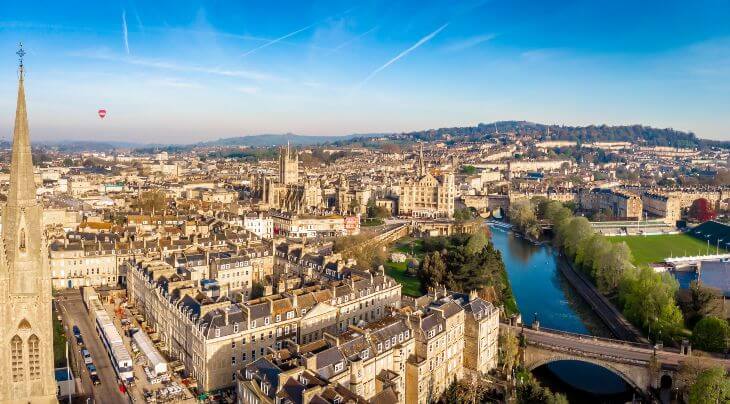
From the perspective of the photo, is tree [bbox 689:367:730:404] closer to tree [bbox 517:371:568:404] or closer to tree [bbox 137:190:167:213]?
tree [bbox 517:371:568:404]

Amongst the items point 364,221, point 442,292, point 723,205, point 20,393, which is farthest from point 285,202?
point 723,205

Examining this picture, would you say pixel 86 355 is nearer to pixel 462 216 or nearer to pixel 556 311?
pixel 556 311

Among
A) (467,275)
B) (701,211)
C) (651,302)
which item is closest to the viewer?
(651,302)

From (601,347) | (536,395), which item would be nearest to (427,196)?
(601,347)

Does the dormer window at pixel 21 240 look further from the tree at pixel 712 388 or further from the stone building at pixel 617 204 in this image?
the stone building at pixel 617 204

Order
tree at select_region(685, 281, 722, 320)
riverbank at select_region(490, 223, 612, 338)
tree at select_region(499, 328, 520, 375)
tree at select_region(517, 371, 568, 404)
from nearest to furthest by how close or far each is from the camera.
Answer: tree at select_region(517, 371, 568, 404), tree at select_region(499, 328, 520, 375), tree at select_region(685, 281, 722, 320), riverbank at select_region(490, 223, 612, 338)

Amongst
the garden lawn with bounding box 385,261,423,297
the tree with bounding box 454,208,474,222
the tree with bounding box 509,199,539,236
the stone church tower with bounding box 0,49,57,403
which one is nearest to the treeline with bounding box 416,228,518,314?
the garden lawn with bounding box 385,261,423,297
